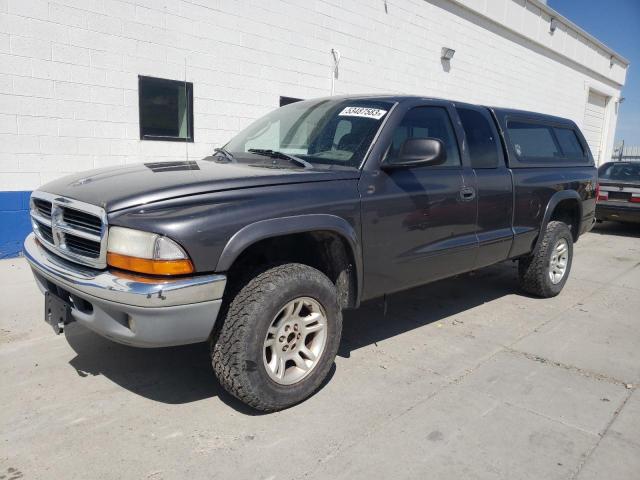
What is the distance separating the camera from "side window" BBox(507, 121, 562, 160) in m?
4.97

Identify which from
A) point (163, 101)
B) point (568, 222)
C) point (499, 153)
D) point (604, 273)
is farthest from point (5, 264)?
point (604, 273)

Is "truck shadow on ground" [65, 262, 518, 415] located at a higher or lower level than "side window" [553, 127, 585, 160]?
lower

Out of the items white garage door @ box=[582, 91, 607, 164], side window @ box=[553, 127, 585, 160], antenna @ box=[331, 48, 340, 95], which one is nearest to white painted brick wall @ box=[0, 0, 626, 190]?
antenna @ box=[331, 48, 340, 95]

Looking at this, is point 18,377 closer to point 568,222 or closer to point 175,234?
point 175,234

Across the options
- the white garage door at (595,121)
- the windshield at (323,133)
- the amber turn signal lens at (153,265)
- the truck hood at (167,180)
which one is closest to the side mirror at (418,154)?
the windshield at (323,133)

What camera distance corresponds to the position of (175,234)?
2539 millimetres

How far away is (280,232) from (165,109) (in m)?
5.06

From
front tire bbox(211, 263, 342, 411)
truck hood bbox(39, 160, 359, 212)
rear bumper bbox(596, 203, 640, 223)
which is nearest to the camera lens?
truck hood bbox(39, 160, 359, 212)

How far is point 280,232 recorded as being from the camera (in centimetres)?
288

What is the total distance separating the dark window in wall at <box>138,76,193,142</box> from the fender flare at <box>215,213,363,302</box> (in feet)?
15.4

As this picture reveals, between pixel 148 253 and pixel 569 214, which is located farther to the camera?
pixel 569 214

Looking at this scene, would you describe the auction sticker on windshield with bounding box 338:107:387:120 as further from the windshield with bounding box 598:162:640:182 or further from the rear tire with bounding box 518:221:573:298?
the windshield with bounding box 598:162:640:182

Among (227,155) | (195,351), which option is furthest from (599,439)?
(227,155)

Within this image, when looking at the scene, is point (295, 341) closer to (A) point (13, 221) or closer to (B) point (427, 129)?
(B) point (427, 129)
